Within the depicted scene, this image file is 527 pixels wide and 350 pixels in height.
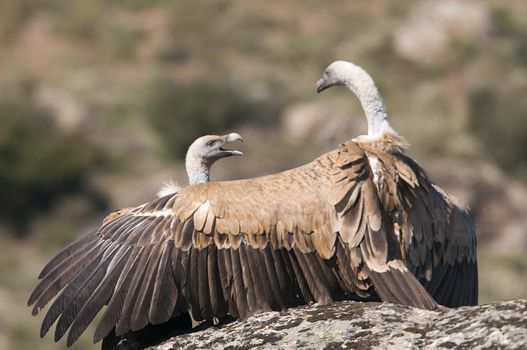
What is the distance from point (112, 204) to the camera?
30.7 m

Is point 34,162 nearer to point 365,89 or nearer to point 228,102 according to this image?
point 228,102

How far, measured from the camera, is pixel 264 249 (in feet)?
26.5

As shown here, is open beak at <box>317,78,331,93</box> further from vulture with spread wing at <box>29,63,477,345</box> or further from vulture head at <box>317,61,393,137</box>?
vulture with spread wing at <box>29,63,477,345</box>

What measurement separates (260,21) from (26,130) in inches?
984

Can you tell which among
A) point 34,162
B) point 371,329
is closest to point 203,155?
point 371,329

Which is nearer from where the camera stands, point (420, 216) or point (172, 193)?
point (420, 216)

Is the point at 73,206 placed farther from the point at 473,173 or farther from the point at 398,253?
the point at 398,253

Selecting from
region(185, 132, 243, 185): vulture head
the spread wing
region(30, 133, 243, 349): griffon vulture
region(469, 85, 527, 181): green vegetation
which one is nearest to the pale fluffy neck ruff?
the spread wing

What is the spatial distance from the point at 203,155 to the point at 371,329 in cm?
488

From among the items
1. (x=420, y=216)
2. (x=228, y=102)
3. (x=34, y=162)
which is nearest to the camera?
(x=420, y=216)

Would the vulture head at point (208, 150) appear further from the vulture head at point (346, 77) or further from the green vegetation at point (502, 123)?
the green vegetation at point (502, 123)

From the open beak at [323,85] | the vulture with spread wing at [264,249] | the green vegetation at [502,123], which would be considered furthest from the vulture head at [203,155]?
the green vegetation at [502,123]

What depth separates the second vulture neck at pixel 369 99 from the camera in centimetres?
952

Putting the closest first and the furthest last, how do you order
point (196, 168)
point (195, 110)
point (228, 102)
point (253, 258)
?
point (253, 258), point (196, 168), point (195, 110), point (228, 102)
